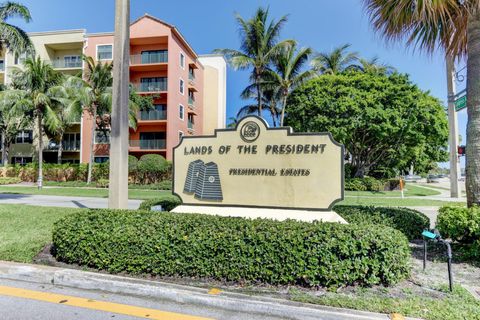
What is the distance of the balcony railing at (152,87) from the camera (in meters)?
32.8

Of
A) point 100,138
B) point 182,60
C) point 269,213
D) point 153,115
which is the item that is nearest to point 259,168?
point 269,213

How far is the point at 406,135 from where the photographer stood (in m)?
25.3

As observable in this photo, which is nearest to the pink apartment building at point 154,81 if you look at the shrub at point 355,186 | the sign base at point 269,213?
the shrub at point 355,186

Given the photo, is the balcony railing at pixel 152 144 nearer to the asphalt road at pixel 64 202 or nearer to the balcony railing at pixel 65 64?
the balcony railing at pixel 65 64

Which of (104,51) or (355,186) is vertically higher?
(104,51)

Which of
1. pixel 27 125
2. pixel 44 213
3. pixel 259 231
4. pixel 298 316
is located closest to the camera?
pixel 298 316

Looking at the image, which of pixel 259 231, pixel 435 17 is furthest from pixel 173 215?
pixel 435 17

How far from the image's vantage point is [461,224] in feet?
17.4

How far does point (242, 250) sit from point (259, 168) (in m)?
2.49

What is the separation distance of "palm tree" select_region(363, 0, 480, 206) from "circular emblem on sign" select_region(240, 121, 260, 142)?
3.61 meters

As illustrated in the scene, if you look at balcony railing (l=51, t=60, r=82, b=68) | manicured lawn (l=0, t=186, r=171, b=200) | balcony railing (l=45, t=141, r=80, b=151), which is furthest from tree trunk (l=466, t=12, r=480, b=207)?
balcony railing (l=51, t=60, r=82, b=68)

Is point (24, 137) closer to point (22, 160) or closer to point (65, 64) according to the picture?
point (22, 160)

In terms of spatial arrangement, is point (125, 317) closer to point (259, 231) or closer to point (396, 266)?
point (259, 231)

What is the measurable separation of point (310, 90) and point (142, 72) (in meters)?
18.8
